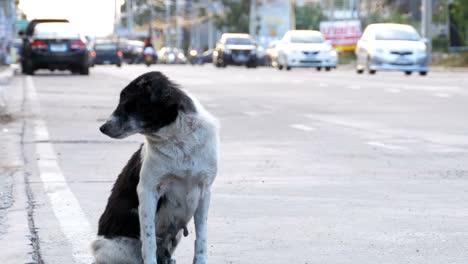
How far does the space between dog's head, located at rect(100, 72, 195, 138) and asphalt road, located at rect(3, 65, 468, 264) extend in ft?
3.66

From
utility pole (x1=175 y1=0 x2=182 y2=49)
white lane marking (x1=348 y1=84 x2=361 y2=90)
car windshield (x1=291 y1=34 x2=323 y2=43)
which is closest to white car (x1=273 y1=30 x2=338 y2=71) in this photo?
car windshield (x1=291 y1=34 x2=323 y2=43)

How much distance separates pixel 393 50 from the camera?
41938 mm

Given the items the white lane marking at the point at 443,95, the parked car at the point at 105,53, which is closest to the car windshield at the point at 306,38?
the parked car at the point at 105,53

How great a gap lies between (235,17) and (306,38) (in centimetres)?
6658

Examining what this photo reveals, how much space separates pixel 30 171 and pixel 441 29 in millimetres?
60027

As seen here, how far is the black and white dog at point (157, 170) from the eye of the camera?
5855mm

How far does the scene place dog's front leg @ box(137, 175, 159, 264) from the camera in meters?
5.86

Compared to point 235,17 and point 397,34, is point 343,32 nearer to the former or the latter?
point 397,34

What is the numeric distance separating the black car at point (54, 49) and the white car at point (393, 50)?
962 centimetres

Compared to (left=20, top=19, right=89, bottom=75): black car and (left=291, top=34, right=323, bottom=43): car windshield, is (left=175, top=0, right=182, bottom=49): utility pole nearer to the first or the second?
(left=291, top=34, right=323, bottom=43): car windshield

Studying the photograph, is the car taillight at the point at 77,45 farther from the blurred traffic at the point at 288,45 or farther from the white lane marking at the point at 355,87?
the white lane marking at the point at 355,87

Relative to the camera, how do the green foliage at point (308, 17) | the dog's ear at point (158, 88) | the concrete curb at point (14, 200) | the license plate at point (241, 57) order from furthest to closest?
the green foliage at point (308, 17) < the license plate at point (241, 57) < the concrete curb at point (14, 200) < the dog's ear at point (158, 88)

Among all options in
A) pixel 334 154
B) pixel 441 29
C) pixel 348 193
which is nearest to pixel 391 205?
pixel 348 193

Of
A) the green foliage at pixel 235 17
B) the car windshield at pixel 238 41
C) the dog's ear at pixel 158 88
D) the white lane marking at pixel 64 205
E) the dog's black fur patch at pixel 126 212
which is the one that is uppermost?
the green foliage at pixel 235 17
